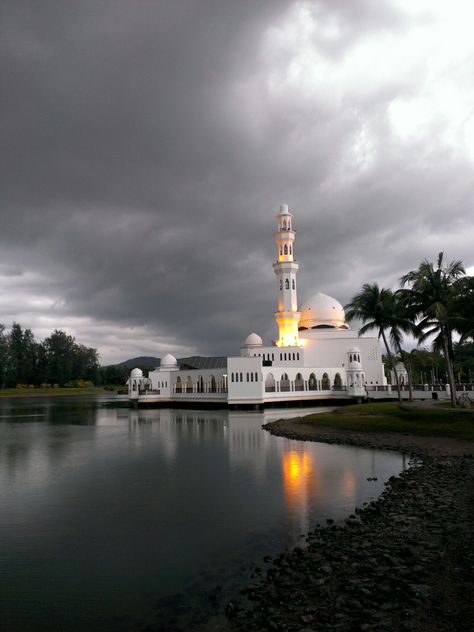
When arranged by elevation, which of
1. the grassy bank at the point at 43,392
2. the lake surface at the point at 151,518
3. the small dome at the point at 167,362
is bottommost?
the lake surface at the point at 151,518

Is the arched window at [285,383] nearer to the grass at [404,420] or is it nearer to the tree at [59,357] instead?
the grass at [404,420]

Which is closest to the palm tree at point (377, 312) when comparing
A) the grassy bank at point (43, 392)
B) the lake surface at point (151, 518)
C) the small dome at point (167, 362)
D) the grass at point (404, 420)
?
the grass at point (404, 420)

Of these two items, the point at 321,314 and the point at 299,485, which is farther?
the point at 321,314

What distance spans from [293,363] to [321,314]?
1133cm

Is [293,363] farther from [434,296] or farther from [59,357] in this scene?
[59,357]

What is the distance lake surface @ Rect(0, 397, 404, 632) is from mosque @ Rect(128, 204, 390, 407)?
30.7 m

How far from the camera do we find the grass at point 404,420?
2545 centimetres

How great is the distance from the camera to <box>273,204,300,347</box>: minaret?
2554 inches

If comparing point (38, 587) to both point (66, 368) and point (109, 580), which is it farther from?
point (66, 368)

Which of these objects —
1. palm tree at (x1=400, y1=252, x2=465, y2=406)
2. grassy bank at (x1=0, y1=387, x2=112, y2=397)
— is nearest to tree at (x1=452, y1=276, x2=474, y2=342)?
palm tree at (x1=400, y1=252, x2=465, y2=406)

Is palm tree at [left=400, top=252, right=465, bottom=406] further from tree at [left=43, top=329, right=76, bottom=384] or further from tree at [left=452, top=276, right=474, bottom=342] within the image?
tree at [left=43, top=329, right=76, bottom=384]

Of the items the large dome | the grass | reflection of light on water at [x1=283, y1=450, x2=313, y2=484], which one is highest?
the large dome

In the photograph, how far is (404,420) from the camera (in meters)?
28.9

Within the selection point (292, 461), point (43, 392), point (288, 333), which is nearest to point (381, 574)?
point (292, 461)
